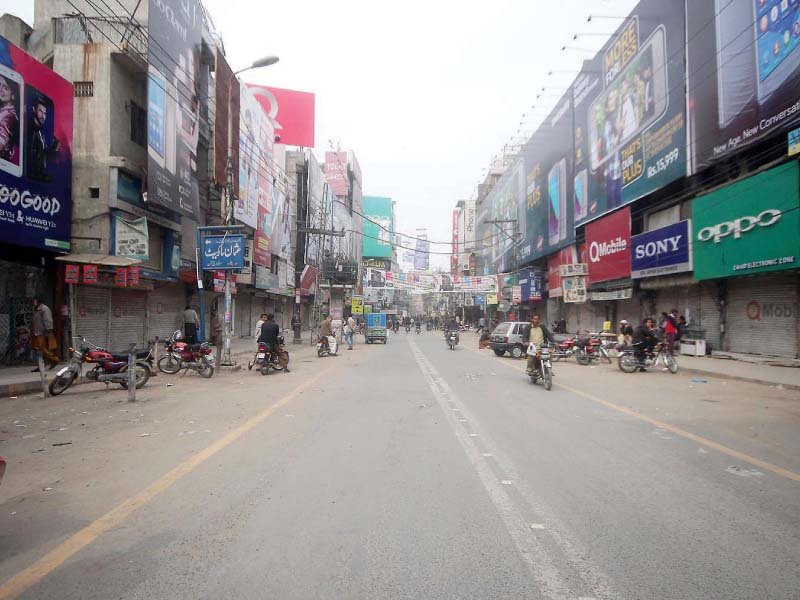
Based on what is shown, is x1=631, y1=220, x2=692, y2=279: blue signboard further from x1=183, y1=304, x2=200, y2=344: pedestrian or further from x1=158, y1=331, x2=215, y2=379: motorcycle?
x1=183, y1=304, x2=200, y2=344: pedestrian

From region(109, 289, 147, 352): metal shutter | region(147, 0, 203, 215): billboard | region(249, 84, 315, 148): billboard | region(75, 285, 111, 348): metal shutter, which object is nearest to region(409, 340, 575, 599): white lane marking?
region(75, 285, 111, 348): metal shutter

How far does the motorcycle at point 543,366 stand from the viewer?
1199 cm

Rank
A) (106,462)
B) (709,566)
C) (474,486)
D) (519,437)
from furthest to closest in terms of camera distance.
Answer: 1. (519,437)
2. (106,462)
3. (474,486)
4. (709,566)

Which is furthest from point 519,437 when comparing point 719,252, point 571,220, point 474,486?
point 571,220

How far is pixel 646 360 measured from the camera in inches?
643

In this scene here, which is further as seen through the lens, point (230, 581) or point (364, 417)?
point (364, 417)

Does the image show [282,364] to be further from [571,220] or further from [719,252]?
[571,220]

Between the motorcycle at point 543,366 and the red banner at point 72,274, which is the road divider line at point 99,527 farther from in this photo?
the red banner at point 72,274

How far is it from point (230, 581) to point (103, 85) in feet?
64.6

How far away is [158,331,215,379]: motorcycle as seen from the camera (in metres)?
14.1

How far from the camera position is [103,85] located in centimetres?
1780

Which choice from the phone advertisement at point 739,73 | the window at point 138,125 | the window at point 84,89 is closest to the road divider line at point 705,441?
the phone advertisement at point 739,73

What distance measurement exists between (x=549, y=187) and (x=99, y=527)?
129ft

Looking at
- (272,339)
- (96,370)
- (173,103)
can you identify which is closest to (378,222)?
(173,103)
